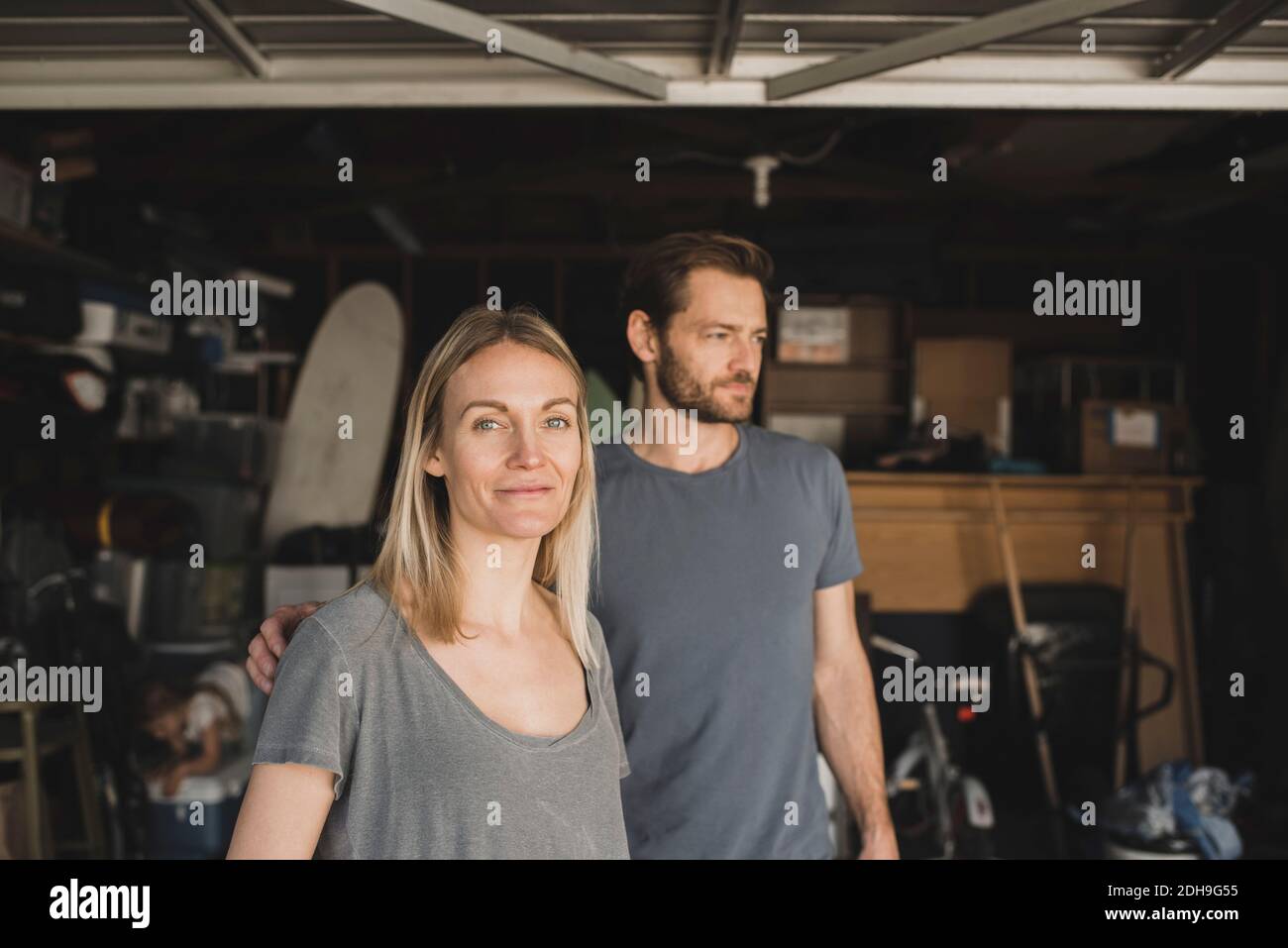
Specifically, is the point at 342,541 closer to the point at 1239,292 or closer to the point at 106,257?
the point at 106,257

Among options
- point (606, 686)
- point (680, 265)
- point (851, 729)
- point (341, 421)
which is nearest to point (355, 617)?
point (606, 686)

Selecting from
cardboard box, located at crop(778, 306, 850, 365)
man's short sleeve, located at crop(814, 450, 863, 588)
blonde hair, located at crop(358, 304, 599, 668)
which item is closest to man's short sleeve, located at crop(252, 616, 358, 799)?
blonde hair, located at crop(358, 304, 599, 668)

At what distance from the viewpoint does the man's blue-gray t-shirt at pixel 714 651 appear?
5.74 feet

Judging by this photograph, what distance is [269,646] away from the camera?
136 centimetres

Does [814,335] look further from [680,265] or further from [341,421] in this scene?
[680,265]

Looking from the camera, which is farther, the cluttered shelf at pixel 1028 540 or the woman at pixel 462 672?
the cluttered shelf at pixel 1028 540

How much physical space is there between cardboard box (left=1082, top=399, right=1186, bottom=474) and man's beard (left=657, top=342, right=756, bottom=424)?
3.57 metres

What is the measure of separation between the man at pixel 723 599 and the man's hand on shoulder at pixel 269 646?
0.56 metres

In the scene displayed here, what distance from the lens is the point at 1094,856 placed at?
3721 millimetres

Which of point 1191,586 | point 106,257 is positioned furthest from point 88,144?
point 1191,586

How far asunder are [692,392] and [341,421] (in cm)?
340

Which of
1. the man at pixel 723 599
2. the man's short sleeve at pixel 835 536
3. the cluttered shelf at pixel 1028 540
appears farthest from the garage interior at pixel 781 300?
the man's short sleeve at pixel 835 536

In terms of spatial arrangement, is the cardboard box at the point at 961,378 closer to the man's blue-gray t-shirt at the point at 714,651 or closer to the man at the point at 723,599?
the man at the point at 723,599

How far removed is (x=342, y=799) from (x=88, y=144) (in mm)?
3747
